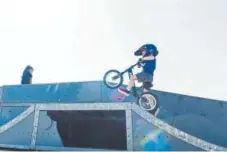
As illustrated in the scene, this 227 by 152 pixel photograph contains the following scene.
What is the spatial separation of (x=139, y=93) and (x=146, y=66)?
2.72 feet

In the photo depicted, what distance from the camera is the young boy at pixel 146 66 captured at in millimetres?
5652

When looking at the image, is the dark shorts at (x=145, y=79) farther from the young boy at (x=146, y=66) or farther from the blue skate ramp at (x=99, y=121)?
the blue skate ramp at (x=99, y=121)

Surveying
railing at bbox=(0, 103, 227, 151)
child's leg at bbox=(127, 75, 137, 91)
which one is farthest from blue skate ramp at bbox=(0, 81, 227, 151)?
child's leg at bbox=(127, 75, 137, 91)

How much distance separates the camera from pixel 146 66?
19.1 ft

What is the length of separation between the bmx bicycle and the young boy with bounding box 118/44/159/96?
11cm

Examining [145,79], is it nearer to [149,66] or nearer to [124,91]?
[149,66]

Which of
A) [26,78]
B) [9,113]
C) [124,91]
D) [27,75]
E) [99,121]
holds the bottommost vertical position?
[99,121]

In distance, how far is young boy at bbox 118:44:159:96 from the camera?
5.65 metres

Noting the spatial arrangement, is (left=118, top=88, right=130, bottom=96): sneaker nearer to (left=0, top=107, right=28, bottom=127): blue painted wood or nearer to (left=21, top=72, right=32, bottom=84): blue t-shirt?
(left=0, top=107, right=28, bottom=127): blue painted wood

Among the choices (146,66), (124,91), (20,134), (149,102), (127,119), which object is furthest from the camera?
(146,66)

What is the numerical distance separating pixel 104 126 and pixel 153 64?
6.87ft

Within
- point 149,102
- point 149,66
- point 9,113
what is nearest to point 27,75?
point 9,113

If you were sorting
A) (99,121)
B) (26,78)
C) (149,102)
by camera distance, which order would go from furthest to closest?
(26,78), (99,121), (149,102)

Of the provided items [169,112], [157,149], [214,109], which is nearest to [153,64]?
[169,112]
